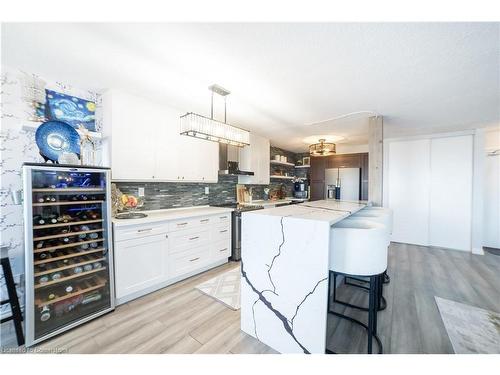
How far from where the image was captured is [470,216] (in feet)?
12.5

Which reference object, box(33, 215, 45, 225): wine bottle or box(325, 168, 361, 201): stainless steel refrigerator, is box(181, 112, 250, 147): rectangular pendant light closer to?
box(33, 215, 45, 225): wine bottle

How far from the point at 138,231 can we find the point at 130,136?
3.64 ft

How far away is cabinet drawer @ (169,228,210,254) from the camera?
7.99ft

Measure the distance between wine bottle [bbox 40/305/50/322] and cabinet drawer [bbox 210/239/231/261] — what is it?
1692 millimetres

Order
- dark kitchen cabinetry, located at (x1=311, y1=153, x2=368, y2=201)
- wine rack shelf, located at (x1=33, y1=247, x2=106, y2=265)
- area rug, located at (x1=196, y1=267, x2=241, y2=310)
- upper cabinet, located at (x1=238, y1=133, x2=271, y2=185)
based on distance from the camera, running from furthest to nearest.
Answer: dark kitchen cabinetry, located at (x1=311, y1=153, x2=368, y2=201), upper cabinet, located at (x1=238, y1=133, x2=271, y2=185), area rug, located at (x1=196, y1=267, x2=241, y2=310), wine rack shelf, located at (x1=33, y1=247, x2=106, y2=265)

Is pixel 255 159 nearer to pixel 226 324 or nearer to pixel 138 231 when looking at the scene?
pixel 138 231

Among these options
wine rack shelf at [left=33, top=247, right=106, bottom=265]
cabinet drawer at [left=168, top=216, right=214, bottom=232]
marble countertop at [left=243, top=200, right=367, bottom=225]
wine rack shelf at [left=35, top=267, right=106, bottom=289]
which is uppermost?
marble countertop at [left=243, top=200, right=367, bottom=225]

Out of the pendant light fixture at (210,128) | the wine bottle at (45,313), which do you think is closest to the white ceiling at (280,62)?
the pendant light fixture at (210,128)

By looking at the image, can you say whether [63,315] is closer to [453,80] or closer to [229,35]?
[229,35]

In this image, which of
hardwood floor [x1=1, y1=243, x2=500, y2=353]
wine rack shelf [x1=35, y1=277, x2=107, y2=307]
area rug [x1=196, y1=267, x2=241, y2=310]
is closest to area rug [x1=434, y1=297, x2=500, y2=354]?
hardwood floor [x1=1, y1=243, x2=500, y2=353]

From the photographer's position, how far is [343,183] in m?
5.20

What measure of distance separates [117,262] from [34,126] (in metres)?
1.50

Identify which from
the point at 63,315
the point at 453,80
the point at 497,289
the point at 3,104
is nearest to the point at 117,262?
the point at 63,315

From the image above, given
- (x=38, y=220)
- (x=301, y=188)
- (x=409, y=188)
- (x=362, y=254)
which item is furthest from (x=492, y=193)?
(x=38, y=220)
